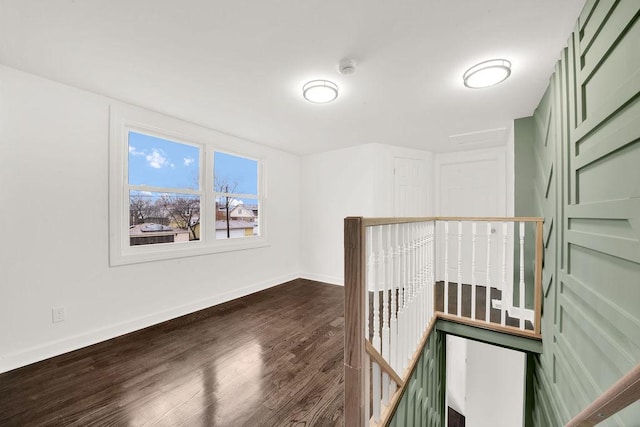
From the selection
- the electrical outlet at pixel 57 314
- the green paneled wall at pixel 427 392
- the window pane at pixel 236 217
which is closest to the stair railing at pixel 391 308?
the green paneled wall at pixel 427 392

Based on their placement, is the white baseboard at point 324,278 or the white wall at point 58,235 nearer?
the white wall at point 58,235

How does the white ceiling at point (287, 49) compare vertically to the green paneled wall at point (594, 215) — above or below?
above

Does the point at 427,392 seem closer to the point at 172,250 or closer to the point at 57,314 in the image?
the point at 172,250

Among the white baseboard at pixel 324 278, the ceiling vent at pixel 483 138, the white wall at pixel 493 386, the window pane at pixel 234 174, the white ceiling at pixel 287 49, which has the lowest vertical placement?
the white wall at pixel 493 386

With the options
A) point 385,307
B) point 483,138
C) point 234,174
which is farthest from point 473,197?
point 234,174

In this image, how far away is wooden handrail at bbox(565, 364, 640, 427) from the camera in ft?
1.98

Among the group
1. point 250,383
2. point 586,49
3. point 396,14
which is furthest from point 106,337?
point 586,49

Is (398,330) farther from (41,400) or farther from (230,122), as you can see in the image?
(230,122)

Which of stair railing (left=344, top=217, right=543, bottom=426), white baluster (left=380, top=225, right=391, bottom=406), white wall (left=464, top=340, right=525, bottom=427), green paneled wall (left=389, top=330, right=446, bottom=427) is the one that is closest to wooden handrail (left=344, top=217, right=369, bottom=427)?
stair railing (left=344, top=217, right=543, bottom=426)

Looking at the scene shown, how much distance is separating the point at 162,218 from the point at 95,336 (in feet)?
4.18

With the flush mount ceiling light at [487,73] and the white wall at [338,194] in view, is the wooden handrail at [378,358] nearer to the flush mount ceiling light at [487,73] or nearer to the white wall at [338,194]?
the flush mount ceiling light at [487,73]

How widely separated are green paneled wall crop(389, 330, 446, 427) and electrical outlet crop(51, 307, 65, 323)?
2728mm

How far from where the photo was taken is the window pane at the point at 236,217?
3.54 meters

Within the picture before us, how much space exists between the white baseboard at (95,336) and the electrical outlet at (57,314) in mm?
176
